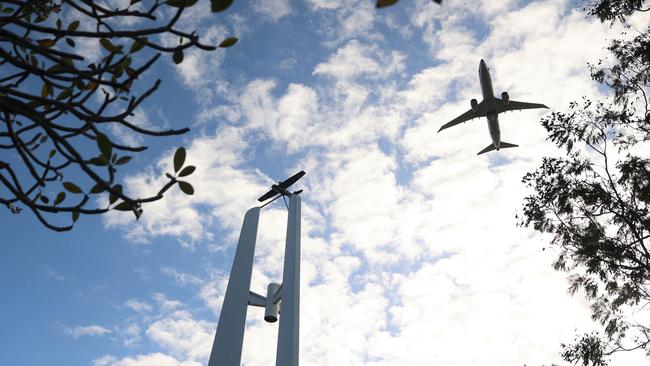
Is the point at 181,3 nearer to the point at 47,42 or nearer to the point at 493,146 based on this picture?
the point at 47,42

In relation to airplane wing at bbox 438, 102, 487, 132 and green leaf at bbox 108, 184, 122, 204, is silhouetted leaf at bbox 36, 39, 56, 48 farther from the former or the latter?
airplane wing at bbox 438, 102, 487, 132

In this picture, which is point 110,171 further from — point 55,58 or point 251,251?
point 251,251

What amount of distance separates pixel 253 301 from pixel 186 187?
13345mm

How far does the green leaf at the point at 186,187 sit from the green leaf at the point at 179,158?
0.38ft

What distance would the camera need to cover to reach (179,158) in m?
2.54

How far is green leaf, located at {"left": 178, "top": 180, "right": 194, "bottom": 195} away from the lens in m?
2.69

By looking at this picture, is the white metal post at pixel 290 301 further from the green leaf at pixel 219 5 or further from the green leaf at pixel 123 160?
the green leaf at pixel 219 5

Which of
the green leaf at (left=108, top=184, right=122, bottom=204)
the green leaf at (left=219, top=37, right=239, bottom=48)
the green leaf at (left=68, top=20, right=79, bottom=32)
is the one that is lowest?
the green leaf at (left=108, top=184, right=122, bottom=204)

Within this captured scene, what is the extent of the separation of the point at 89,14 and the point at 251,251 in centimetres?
1363

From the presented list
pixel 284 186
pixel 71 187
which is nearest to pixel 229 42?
pixel 71 187

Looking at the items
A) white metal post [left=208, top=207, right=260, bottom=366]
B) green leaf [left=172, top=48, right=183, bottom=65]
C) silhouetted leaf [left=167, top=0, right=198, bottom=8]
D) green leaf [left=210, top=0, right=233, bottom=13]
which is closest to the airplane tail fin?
white metal post [left=208, top=207, right=260, bottom=366]

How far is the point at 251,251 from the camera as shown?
16.1 metres

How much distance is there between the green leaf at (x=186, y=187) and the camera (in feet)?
8.83

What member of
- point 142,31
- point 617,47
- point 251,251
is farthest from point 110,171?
point 617,47
